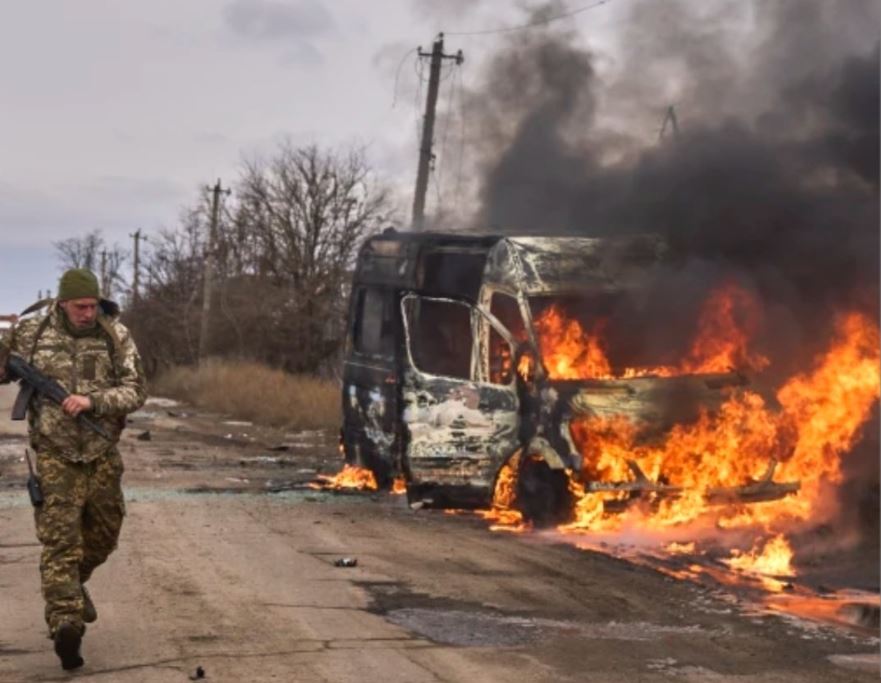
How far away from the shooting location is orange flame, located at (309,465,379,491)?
1321cm

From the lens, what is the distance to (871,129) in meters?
12.1

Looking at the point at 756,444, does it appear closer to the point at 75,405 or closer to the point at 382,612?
the point at 382,612

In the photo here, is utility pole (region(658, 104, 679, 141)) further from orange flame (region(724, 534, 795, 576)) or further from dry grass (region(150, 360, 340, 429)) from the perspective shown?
dry grass (region(150, 360, 340, 429))

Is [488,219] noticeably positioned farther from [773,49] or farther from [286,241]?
[286,241]

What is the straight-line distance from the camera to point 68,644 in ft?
18.8

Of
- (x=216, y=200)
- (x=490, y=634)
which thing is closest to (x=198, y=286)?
(x=216, y=200)

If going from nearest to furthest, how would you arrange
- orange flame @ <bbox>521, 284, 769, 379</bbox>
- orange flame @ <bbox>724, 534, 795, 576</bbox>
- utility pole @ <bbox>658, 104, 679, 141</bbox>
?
orange flame @ <bbox>724, 534, 795, 576</bbox> → orange flame @ <bbox>521, 284, 769, 379</bbox> → utility pole @ <bbox>658, 104, 679, 141</bbox>

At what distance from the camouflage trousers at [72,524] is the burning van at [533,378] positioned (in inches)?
185

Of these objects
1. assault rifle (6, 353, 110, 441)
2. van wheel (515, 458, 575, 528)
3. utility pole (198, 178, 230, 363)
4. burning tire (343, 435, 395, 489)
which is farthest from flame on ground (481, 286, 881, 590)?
utility pole (198, 178, 230, 363)

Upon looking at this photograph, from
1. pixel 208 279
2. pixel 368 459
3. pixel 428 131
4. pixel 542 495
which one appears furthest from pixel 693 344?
pixel 208 279

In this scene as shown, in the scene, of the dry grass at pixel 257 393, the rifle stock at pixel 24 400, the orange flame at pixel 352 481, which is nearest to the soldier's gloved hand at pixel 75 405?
the rifle stock at pixel 24 400

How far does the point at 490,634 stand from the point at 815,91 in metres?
7.77

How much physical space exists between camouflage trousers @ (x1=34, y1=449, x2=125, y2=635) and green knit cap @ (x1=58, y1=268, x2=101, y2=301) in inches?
29.5

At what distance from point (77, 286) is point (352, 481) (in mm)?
7911
